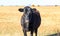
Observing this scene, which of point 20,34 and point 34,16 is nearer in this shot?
point 34,16

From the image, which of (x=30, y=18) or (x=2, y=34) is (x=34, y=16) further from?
(x=2, y=34)

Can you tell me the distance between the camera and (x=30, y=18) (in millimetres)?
14516

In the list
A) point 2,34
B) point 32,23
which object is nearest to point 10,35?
point 2,34

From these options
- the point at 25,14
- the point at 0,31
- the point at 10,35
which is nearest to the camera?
the point at 25,14

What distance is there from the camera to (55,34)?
18641 mm

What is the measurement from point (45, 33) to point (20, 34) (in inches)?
66.9

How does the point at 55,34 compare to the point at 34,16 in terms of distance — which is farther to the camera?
the point at 55,34

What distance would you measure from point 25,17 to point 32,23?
0.71 meters

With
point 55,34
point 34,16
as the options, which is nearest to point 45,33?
point 55,34

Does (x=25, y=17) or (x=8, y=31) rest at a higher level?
(x=25, y=17)

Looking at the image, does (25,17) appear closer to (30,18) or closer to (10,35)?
(30,18)

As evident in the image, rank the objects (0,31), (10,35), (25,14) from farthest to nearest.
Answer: (0,31) < (10,35) < (25,14)

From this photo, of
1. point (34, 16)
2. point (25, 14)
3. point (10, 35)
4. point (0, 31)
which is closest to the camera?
point (25, 14)

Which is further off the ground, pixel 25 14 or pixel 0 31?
pixel 25 14
